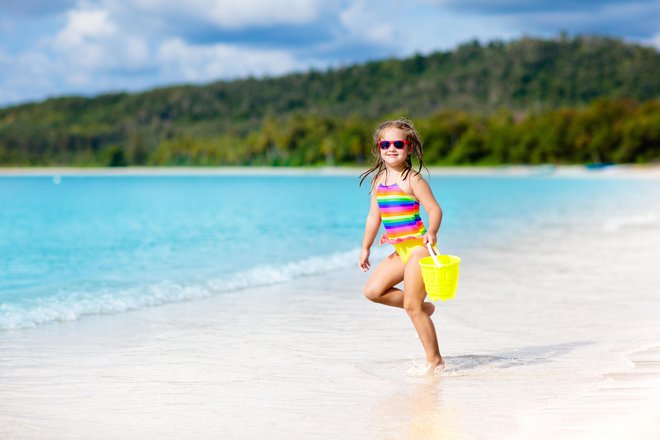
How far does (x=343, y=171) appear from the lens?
458 feet

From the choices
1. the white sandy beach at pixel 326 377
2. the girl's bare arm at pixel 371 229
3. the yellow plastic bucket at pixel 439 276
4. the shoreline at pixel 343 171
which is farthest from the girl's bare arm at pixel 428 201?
the shoreline at pixel 343 171

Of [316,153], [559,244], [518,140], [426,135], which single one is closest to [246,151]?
[316,153]

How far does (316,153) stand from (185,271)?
448 ft

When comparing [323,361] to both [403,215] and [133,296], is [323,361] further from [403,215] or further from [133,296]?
[133,296]

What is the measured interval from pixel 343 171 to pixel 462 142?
22.9 meters

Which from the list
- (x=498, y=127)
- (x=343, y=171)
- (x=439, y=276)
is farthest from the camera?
(x=343, y=171)

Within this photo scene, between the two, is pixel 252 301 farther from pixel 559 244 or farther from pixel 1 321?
pixel 559 244

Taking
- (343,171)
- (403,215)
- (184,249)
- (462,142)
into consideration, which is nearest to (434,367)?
(403,215)

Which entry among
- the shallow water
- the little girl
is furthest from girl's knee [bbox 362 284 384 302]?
the shallow water

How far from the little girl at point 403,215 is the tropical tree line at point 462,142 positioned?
334ft

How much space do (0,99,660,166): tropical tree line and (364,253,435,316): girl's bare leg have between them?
101678mm

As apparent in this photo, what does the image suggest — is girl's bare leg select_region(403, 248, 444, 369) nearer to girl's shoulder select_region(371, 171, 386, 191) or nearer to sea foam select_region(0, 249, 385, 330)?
girl's shoulder select_region(371, 171, 386, 191)

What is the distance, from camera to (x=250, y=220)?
1134 inches

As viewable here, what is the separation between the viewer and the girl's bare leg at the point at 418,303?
5719 mm
